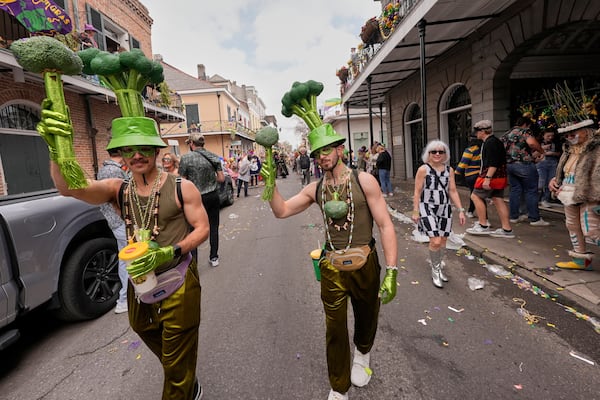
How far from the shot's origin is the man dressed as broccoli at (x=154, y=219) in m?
1.78

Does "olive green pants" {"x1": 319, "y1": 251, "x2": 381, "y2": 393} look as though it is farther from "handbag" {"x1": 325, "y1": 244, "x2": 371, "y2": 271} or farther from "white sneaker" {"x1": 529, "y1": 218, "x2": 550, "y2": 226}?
"white sneaker" {"x1": 529, "y1": 218, "x2": 550, "y2": 226}

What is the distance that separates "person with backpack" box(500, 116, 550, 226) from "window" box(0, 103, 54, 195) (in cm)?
1122

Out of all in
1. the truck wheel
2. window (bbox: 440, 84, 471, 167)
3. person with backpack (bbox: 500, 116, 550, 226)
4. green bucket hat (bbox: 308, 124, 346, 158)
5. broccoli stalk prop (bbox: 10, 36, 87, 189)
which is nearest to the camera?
broccoli stalk prop (bbox: 10, 36, 87, 189)

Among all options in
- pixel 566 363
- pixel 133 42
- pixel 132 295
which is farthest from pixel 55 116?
pixel 133 42

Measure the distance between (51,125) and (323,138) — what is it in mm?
1406

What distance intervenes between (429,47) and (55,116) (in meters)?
10.4

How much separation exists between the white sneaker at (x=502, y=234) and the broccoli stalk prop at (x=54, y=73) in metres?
5.95

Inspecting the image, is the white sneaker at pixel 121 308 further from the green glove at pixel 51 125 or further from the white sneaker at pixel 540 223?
the white sneaker at pixel 540 223

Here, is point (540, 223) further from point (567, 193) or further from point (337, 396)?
point (337, 396)

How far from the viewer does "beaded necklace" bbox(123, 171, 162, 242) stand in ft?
6.39

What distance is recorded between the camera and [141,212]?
196 cm

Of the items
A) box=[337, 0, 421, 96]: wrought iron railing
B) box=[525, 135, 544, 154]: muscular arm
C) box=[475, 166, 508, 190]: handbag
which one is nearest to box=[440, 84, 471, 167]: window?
box=[337, 0, 421, 96]: wrought iron railing

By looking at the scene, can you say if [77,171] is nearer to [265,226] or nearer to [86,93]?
[265,226]

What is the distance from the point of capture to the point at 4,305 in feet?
8.25
